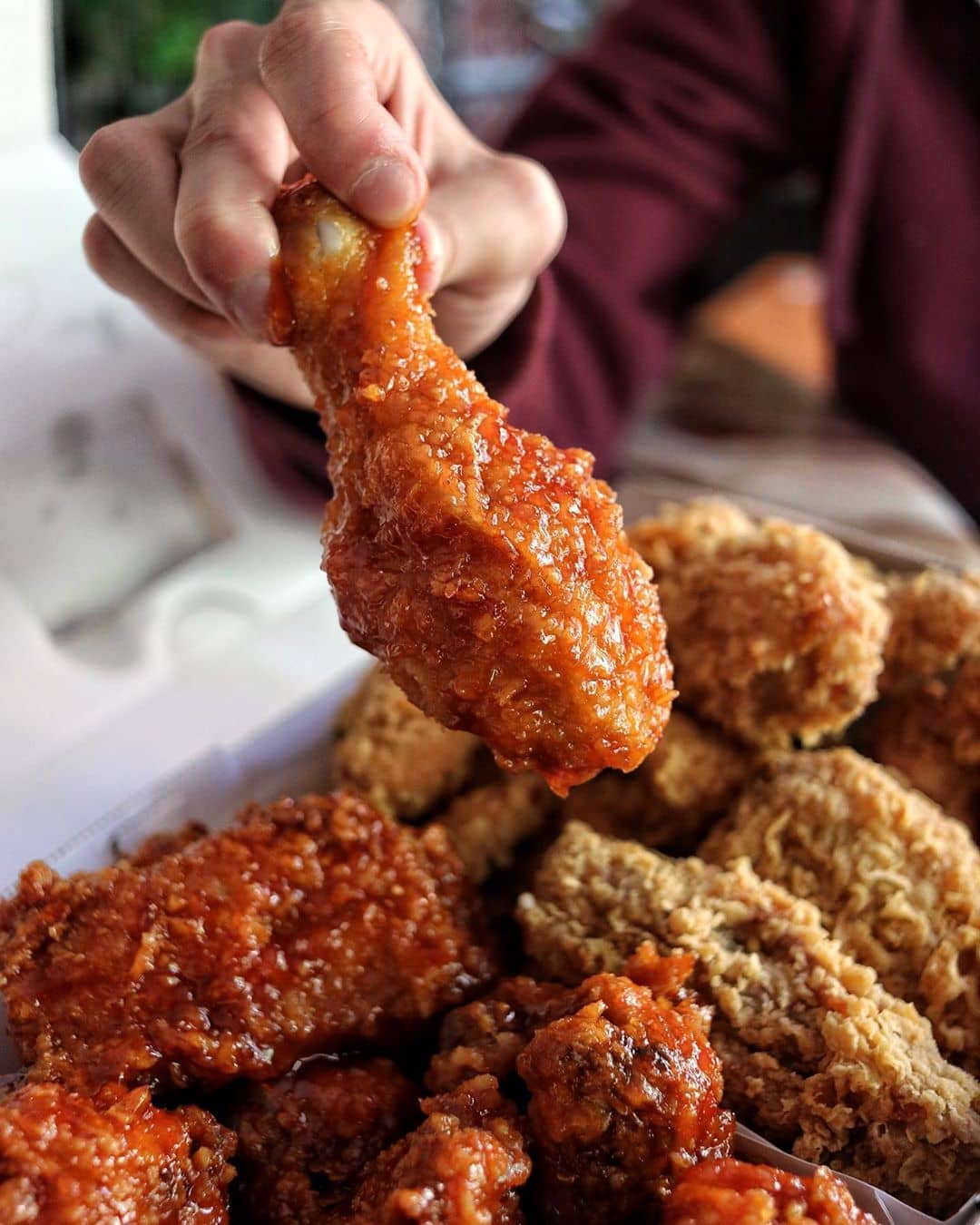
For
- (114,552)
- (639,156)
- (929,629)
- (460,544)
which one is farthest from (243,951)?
(639,156)

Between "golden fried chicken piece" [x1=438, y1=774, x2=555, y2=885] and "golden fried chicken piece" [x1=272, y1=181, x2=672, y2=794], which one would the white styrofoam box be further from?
"golden fried chicken piece" [x1=272, y1=181, x2=672, y2=794]

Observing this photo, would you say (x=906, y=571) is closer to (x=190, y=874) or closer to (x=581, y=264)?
(x=190, y=874)

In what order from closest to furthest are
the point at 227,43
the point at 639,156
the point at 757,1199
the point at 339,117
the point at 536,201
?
the point at 757,1199 < the point at 339,117 < the point at 227,43 < the point at 536,201 < the point at 639,156

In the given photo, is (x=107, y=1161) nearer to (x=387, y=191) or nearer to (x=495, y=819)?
(x=495, y=819)

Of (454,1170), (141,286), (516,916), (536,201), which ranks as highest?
(141,286)

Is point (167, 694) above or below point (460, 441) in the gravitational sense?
below

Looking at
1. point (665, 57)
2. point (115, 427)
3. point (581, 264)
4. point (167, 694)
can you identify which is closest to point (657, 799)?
point (167, 694)
